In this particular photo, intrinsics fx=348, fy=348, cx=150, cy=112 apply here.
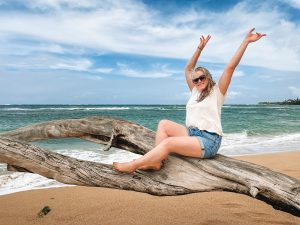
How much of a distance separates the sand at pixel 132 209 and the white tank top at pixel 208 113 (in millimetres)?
1724

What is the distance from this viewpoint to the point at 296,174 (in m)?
8.13

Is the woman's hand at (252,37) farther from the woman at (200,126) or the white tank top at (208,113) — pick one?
the white tank top at (208,113)

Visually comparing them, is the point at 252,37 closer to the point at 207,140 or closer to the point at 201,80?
the point at 201,80

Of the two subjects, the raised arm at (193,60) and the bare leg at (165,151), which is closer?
the bare leg at (165,151)

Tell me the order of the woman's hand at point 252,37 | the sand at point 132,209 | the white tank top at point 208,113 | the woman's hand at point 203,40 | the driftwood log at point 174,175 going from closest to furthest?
the driftwood log at point 174,175 < the woman's hand at point 252,37 < the white tank top at point 208,113 < the woman's hand at point 203,40 < the sand at point 132,209

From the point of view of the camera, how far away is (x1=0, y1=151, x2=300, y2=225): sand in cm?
506

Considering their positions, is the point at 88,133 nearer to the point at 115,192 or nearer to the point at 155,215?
the point at 155,215

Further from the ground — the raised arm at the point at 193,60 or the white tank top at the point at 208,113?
the raised arm at the point at 193,60

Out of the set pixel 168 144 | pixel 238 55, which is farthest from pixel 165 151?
pixel 238 55

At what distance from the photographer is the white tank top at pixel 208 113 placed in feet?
12.6

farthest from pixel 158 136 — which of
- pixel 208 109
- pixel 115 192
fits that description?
pixel 115 192

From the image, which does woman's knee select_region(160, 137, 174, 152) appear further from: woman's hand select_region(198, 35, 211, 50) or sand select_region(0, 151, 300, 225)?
sand select_region(0, 151, 300, 225)

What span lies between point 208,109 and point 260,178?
3.03 feet

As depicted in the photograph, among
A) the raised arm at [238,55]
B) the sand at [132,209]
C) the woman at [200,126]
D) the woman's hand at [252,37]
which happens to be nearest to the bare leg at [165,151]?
the woman at [200,126]
